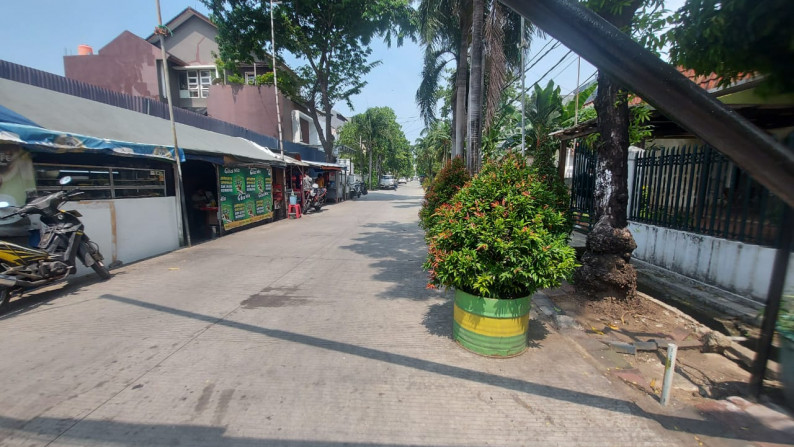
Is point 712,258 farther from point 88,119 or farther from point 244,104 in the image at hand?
point 244,104

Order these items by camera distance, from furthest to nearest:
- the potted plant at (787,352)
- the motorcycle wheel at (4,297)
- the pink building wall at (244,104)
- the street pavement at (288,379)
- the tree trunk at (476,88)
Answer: the pink building wall at (244,104), the tree trunk at (476,88), the motorcycle wheel at (4,297), the potted plant at (787,352), the street pavement at (288,379)

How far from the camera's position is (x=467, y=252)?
3555 mm

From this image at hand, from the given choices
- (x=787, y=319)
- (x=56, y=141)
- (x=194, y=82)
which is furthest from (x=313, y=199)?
(x=787, y=319)

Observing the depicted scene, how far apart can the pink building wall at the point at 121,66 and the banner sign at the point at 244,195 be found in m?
15.1

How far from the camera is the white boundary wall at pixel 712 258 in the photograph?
4.80 metres

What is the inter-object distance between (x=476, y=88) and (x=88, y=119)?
8.74m

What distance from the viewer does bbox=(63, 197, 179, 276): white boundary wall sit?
652 centimetres

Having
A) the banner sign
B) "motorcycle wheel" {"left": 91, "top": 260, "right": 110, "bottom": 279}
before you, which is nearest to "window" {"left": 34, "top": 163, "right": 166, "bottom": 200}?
"motorcycle wheel" {"left": 91, "top": 260, "right": 110, "bottom": 279}

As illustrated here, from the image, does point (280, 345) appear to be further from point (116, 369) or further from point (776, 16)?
point (776, 16)

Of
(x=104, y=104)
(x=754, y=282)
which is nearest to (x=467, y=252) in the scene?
(x=754, y=282)

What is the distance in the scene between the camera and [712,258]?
5492 millimetres

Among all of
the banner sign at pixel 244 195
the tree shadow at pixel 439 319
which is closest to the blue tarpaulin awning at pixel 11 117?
the banner sign at pixel 244 195

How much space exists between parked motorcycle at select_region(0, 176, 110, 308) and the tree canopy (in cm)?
1826

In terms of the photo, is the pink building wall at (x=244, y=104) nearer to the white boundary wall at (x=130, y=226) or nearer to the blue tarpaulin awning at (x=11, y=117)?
the white boundary wall at (x=130, y=226)
